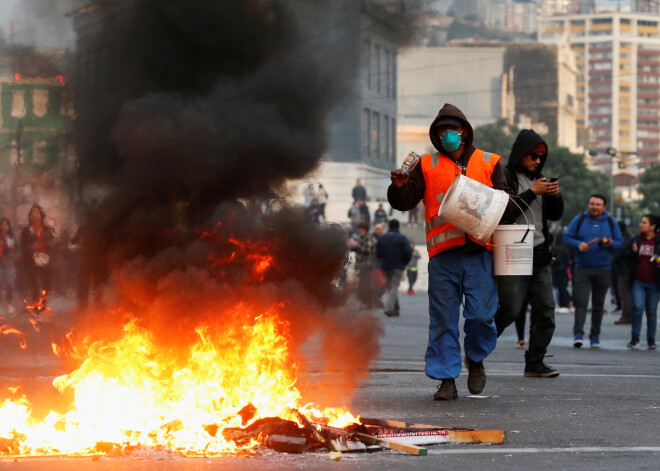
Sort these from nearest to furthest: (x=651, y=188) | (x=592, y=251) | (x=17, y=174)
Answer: (x=17, y=174) → (x=592, y=251) → (x=651, y=188)

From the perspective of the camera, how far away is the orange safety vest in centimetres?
751

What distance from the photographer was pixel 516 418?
267 inches

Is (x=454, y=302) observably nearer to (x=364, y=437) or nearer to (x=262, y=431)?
(x=364, y=437)

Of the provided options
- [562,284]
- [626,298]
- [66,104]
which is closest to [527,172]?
[66,104]

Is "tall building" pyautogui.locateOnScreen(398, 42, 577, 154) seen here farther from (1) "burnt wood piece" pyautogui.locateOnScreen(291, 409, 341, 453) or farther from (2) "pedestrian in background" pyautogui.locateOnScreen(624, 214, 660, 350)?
(1) "burnt wood piece" pyautogui.locateOnScreen(291, 409, 341, 453)

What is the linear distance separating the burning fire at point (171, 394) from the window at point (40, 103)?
1.58 m

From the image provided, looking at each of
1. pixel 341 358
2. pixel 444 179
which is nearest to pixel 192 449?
pixel 341 358

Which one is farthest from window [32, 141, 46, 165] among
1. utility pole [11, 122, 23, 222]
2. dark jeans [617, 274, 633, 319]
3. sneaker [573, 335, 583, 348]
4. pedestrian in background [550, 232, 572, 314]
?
pedestrian in background [550, 232, 572, 314]

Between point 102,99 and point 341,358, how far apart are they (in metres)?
2.24

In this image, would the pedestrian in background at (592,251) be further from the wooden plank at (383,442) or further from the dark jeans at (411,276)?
the dark jeans at (411,276)

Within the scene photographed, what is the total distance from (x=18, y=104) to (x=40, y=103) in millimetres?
146

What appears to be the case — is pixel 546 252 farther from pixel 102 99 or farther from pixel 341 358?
pixel 102 99

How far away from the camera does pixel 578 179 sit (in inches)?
3095

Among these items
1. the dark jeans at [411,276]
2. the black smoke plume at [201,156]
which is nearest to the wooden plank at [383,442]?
the black smoke plume at [201,156]
